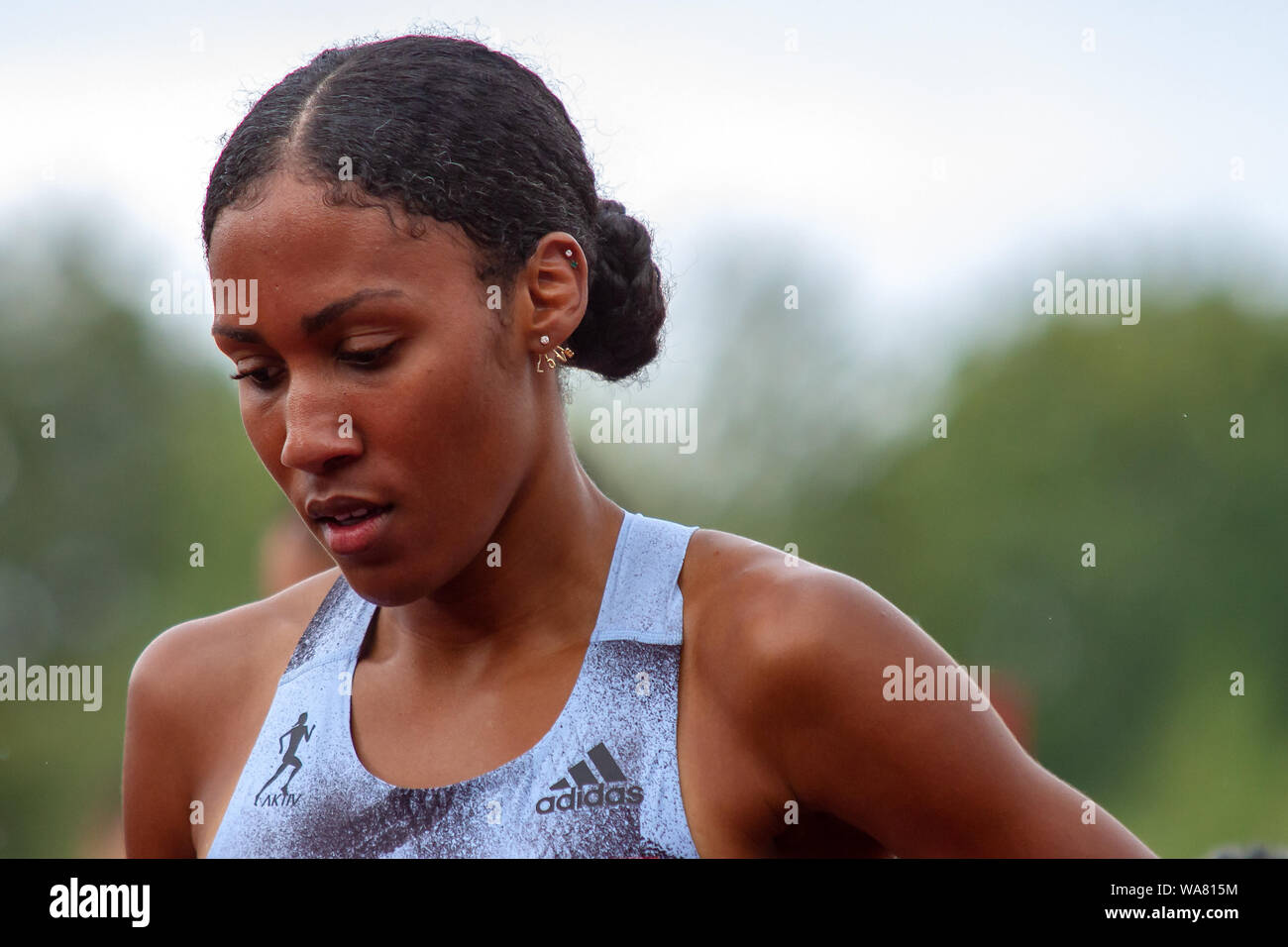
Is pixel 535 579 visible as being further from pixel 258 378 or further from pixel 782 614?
pixel 258 378

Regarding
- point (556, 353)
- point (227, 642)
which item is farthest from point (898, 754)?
point (227, 642)

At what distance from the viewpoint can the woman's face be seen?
8.05 feet

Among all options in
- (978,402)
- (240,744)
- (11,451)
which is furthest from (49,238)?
(240,744)

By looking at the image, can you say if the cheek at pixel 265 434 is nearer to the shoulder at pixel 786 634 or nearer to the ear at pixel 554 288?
the ear at pixel 554 288

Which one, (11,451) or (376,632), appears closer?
(376,632)

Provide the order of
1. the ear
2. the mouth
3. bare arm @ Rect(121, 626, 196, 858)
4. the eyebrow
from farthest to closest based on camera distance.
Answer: bare arm @ Rect(121, 626, 196, 858) → the ear → the mouth → the eyebrow

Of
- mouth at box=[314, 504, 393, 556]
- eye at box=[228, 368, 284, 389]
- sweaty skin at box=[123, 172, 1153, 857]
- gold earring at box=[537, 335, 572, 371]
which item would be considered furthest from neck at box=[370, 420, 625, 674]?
eye at box=[228, 368, 284, 389]

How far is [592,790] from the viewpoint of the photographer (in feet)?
8.09

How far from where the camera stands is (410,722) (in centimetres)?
275

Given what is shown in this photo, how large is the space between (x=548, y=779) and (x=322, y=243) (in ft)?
3.28

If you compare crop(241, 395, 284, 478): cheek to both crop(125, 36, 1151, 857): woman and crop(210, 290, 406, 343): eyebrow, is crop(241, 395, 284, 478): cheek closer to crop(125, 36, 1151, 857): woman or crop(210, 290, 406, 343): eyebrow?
crop(125, 36, 1151, 857): woman

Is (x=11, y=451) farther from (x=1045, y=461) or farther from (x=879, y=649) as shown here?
(x=879, y=649)

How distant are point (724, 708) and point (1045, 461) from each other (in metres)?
31.3
